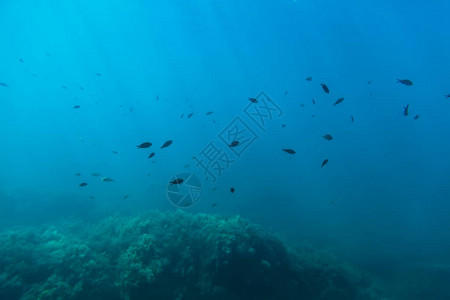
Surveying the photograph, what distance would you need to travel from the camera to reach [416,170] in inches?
2235

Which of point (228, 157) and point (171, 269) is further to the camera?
point (228, 157)

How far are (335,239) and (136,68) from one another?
16497 centimetres

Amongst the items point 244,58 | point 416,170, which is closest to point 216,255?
point 416,170

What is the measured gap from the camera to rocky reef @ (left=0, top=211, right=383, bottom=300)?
7387mm

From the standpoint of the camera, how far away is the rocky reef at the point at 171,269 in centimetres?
739

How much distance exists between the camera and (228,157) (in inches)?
1716

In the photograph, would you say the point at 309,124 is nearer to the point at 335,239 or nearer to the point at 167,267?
the point at 335,239

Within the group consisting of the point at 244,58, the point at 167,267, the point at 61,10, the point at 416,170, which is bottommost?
the point at 167,267

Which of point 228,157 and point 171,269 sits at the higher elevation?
point 228,157

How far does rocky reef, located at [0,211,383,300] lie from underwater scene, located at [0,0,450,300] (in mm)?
51

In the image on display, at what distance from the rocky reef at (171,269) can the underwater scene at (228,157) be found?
5cm

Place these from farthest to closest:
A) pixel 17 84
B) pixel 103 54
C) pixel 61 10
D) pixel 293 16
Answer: pixel 17 84, pixel 103 54, pixel 61 10, pixel 293 16

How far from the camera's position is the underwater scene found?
8.21 meters

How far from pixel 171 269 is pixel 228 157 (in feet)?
118
